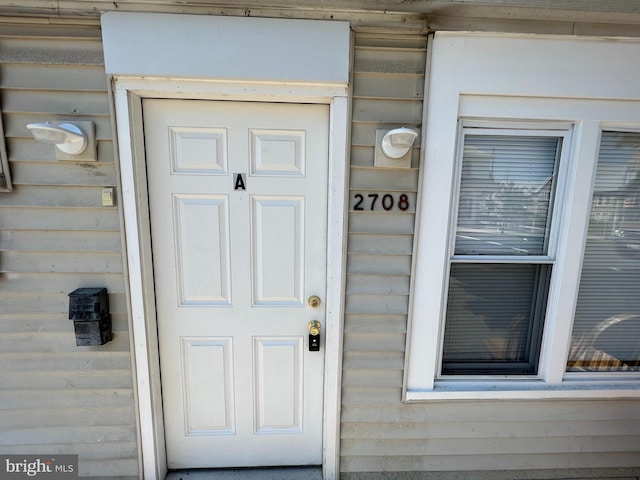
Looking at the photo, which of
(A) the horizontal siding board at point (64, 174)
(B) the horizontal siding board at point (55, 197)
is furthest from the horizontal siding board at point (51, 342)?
(A) the horizontal siding board at point (64, 174)

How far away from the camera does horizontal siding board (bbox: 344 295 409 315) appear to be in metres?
1.70

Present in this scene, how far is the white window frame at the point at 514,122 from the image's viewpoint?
1.54 meters

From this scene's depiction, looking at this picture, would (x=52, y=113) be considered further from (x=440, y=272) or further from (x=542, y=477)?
(x=542, y=477)

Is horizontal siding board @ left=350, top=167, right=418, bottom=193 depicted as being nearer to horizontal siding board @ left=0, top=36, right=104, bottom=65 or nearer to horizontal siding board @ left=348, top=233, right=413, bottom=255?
horizontal siding board @ left=348, top=233, right=413, bottom=255

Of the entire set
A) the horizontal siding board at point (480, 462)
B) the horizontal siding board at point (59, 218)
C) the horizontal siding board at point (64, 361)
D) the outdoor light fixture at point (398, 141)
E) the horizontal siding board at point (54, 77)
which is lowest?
the horizontal siding board at point (480, 462)

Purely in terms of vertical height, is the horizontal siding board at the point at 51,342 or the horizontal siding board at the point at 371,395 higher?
the horizontal siding board at the point at 51,342

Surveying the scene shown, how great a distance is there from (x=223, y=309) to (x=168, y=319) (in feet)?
1.01

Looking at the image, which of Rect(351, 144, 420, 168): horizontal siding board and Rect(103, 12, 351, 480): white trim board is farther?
Rect(351, 144, 420, 168): horizontal siding board

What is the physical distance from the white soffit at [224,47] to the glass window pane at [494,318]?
128cm

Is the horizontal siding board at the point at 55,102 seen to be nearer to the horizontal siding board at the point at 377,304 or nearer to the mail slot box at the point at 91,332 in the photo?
the mail slot box at the point at 91,332

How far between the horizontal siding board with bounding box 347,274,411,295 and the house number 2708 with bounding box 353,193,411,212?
0.36m

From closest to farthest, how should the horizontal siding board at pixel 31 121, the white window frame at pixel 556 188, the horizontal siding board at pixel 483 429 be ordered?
the horizontal siding board at pixel 31 121 → the white window frame at pixel 556 188 → the horizontal siding board at pixel 483 429

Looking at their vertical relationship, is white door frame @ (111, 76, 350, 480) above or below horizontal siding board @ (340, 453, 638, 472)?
above

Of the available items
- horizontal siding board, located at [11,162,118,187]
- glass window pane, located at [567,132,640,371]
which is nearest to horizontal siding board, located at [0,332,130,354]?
horizontal siding board, located at [11,162,118,187]
